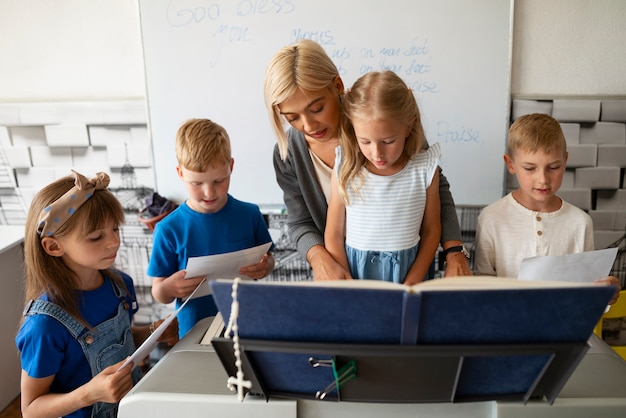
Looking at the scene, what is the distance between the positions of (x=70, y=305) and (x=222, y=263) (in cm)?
36

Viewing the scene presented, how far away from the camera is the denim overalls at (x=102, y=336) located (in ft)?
3.66

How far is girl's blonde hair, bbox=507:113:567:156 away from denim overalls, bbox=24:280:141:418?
1.25 metres

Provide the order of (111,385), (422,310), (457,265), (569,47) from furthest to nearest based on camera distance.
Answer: (569,47) → (457,265) → (111,385) → (422,310)

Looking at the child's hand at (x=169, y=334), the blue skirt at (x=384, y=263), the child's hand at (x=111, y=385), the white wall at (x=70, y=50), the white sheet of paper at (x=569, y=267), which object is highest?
the white wall at (x=70, y=50)

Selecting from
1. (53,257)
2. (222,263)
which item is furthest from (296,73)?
Result: (53,257)

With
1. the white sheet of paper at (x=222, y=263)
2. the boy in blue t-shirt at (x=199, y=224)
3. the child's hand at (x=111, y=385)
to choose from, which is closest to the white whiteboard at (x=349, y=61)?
the boy in blue t-shirt at (x=199, y=224)

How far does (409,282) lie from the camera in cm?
120

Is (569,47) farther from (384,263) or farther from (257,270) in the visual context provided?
(257,270)

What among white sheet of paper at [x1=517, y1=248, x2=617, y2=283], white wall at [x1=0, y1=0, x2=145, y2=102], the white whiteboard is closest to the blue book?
white sheet of paper at [x1=517, y1=248, x2=617, y2=283]

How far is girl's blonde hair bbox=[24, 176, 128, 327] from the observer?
1.14m

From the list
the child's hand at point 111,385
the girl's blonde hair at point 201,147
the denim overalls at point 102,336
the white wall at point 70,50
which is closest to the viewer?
the child's hand at point 111,385

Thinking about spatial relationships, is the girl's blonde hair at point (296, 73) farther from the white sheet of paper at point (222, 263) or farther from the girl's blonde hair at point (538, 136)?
the girl's blonde hair at point (538, 136)

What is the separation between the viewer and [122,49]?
2107 mm

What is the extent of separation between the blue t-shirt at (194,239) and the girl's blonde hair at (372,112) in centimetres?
41
